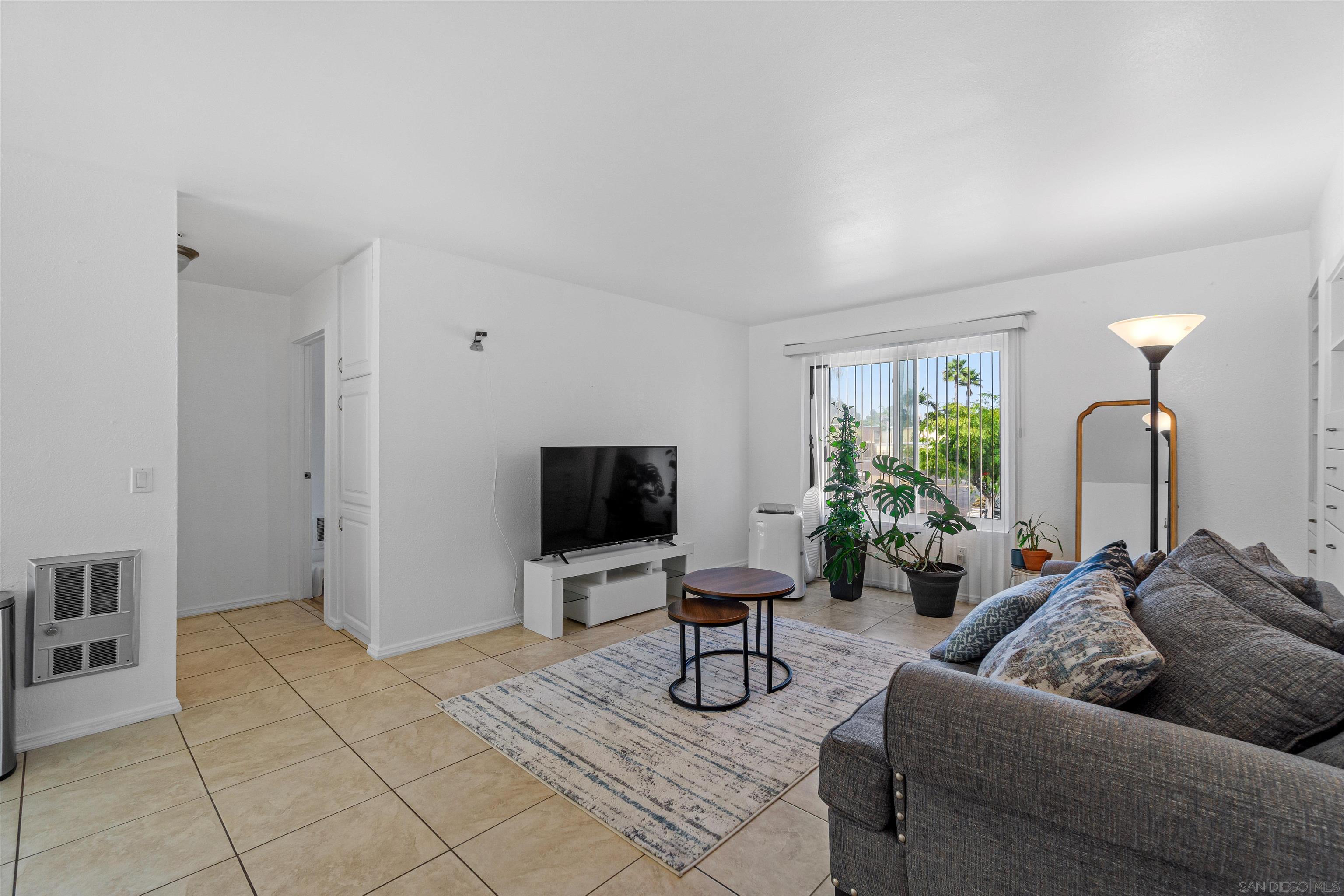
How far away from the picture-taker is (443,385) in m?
3.90

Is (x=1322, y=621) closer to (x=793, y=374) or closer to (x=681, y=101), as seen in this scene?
(x=681, y=101)

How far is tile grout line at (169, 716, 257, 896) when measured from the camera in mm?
1809

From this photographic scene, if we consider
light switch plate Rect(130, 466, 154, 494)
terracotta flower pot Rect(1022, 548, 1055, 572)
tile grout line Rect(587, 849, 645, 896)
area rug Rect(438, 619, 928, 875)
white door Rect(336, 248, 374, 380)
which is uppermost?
white door Rect(336, 248, 374, 380)

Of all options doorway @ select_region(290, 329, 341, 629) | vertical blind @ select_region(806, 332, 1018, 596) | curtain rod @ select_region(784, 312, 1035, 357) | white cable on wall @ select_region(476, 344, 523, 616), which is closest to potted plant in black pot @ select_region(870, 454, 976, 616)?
vertical blind @ select_region(806, 332, 1018, 596)

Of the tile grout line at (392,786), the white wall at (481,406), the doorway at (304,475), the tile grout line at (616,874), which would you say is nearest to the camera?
the tile grout line at (616,874)

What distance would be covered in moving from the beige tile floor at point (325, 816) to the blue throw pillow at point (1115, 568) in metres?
1.15

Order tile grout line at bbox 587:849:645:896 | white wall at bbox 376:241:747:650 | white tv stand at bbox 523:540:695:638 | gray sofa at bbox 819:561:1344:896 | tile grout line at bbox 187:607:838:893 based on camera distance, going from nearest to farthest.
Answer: gray sofa at bbox 819:561:1344:896, tile grout line at bbox 587:849:645:896, tile grout line at bbox 187:607:838:893, white wall at bbox 376:241:747:650, white tv stand at bbox 523:540:695:638

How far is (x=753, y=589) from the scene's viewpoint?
10.2 feet

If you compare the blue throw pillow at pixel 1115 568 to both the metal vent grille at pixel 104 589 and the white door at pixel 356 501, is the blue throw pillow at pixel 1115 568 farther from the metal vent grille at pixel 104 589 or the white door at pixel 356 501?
the metal vent grille at pixel 104 589

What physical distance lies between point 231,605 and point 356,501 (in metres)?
1.72

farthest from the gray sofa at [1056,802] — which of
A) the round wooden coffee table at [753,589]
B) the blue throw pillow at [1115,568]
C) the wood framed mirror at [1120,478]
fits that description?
the wood framed mirror at [1120,478]

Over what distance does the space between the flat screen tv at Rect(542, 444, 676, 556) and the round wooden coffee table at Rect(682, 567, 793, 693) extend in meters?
1.09

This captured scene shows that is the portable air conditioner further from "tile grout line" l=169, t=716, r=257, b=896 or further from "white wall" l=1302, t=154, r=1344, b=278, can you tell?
"tile grout line" l=169, t=716, r=257, b=896

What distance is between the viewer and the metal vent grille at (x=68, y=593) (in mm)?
2582
